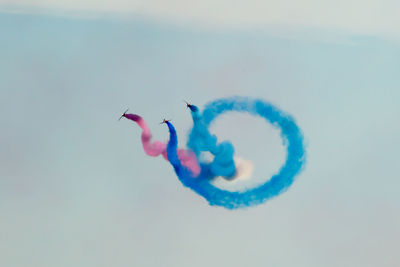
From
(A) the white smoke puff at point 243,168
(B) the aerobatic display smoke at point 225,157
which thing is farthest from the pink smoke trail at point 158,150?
(A) the white smoke puff at point 243,168

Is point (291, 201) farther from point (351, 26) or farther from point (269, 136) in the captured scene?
point (351, 26)

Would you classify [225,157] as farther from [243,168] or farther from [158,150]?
[158,150]

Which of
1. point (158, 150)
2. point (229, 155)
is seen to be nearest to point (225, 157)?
point (229, 155)

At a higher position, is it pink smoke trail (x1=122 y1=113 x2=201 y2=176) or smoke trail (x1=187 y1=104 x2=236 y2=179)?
smoke trail (x1=187 y1=104 x2=236 y2=179)

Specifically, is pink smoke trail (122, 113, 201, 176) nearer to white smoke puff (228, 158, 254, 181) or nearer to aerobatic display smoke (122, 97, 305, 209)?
aerobatic display smoke (122, 97, 305, 209)

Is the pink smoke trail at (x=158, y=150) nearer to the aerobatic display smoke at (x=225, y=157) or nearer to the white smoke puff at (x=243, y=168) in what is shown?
the aerobatic display smoke at (x=225, y=157)

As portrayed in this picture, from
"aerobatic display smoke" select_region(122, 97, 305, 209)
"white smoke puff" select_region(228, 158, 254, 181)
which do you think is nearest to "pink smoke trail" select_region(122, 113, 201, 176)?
"aerobatic display smoke" select_region(122, 97, 305, 209)

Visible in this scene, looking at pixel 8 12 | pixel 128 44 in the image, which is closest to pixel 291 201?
pixel 128 44
